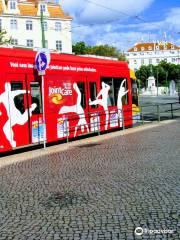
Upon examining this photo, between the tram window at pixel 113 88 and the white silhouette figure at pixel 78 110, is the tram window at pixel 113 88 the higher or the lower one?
the higher one

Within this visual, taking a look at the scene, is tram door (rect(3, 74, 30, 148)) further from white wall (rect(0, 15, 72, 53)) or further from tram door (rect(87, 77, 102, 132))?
white wall (rect(0, 15, 72, 53))

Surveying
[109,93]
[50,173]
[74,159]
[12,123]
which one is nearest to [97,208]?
[50,173]

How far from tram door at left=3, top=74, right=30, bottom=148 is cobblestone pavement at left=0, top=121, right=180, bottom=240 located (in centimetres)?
144

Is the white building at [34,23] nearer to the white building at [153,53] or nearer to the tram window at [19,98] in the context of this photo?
the tram window at [19,98]

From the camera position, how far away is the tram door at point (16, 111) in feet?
42.1

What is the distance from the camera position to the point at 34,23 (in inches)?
2963

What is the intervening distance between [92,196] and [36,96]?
23.6ft

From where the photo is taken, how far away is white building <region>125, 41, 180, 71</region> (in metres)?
168

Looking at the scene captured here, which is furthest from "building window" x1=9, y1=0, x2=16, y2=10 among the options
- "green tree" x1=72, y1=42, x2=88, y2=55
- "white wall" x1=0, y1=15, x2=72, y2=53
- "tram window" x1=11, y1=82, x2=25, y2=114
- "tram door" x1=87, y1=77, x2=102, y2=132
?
"tram window" x1=11, y1=82, x2=25, y2=114

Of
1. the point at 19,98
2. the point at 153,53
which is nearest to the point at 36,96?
the point at 19,98

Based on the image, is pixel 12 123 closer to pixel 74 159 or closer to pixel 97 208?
pixel 74 159

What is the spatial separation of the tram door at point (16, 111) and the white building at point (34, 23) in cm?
5961

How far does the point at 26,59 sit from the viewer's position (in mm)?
13727

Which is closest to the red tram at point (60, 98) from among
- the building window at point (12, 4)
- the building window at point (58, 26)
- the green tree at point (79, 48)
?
the building window at point (12, 4)
